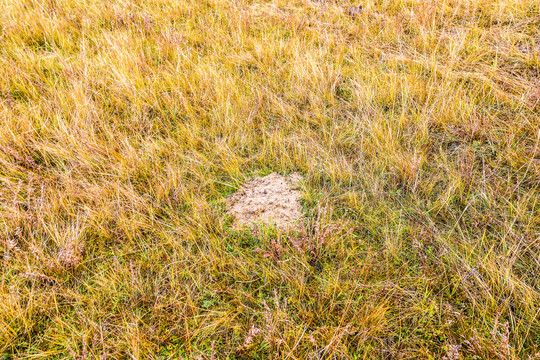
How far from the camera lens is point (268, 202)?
7.40 ft

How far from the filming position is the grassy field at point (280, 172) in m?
1.67

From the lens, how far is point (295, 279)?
1.81m

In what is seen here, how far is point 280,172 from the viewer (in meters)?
2.50

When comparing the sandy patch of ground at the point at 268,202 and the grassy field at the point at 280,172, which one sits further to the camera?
the sandy patch of ground at the point at 268,202

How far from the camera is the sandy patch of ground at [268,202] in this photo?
2.16m

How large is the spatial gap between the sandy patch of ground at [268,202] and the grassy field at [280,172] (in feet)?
0.25

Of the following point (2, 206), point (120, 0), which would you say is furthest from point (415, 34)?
point (2, 206)

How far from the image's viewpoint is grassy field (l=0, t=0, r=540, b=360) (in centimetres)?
167

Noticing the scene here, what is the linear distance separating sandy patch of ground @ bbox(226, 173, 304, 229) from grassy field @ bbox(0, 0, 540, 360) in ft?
0.25

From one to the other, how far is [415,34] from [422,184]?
88.7 inches

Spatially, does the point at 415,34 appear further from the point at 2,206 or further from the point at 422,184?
the point at 2,206

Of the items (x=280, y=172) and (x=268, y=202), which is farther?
(x=280, y=172)

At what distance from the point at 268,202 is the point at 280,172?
34 cm

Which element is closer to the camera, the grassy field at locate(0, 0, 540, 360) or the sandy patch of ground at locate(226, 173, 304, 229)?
the grassy field at locate(0, 0, 540, 360)
